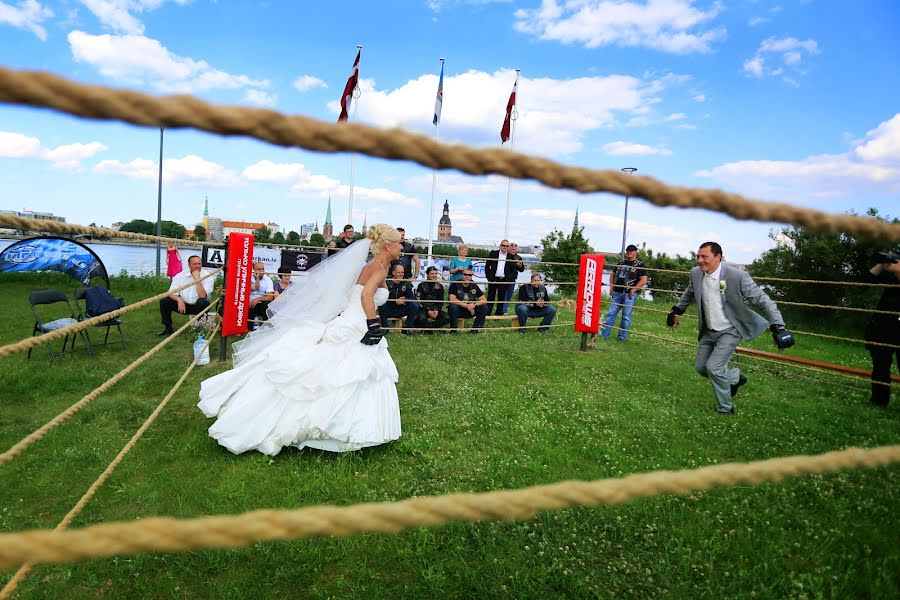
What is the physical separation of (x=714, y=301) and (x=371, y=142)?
498 cm

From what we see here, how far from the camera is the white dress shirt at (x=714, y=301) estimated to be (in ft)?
15.9

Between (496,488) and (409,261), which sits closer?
(496,488)

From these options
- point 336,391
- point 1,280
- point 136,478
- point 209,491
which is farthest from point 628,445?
point 1,280

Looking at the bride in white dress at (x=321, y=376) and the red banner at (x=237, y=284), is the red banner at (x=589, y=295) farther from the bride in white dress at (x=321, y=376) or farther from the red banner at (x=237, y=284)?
the red banner at (x=237, y=284)

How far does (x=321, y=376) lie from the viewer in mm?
3682

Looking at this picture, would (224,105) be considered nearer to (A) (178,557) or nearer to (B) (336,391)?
(A) (178,557)

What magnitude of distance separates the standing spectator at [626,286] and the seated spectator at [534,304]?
1092 mm

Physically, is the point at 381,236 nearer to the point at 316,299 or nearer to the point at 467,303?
the point at 316,299

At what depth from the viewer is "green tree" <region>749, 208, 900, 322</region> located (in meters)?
11.8

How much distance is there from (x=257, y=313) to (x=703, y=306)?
6469mm

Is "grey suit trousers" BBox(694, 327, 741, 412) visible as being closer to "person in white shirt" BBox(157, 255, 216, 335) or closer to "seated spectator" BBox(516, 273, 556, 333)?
"seated spectator" BBox(516, 273, 556, 333)

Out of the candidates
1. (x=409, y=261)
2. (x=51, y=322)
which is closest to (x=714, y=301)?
(x=409, y=261)

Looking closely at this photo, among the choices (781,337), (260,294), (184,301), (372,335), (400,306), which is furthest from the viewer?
(400,306)

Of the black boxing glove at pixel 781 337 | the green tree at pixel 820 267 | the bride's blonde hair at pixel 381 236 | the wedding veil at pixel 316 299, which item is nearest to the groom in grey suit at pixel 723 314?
the black boxing glove at pixel 781 337
